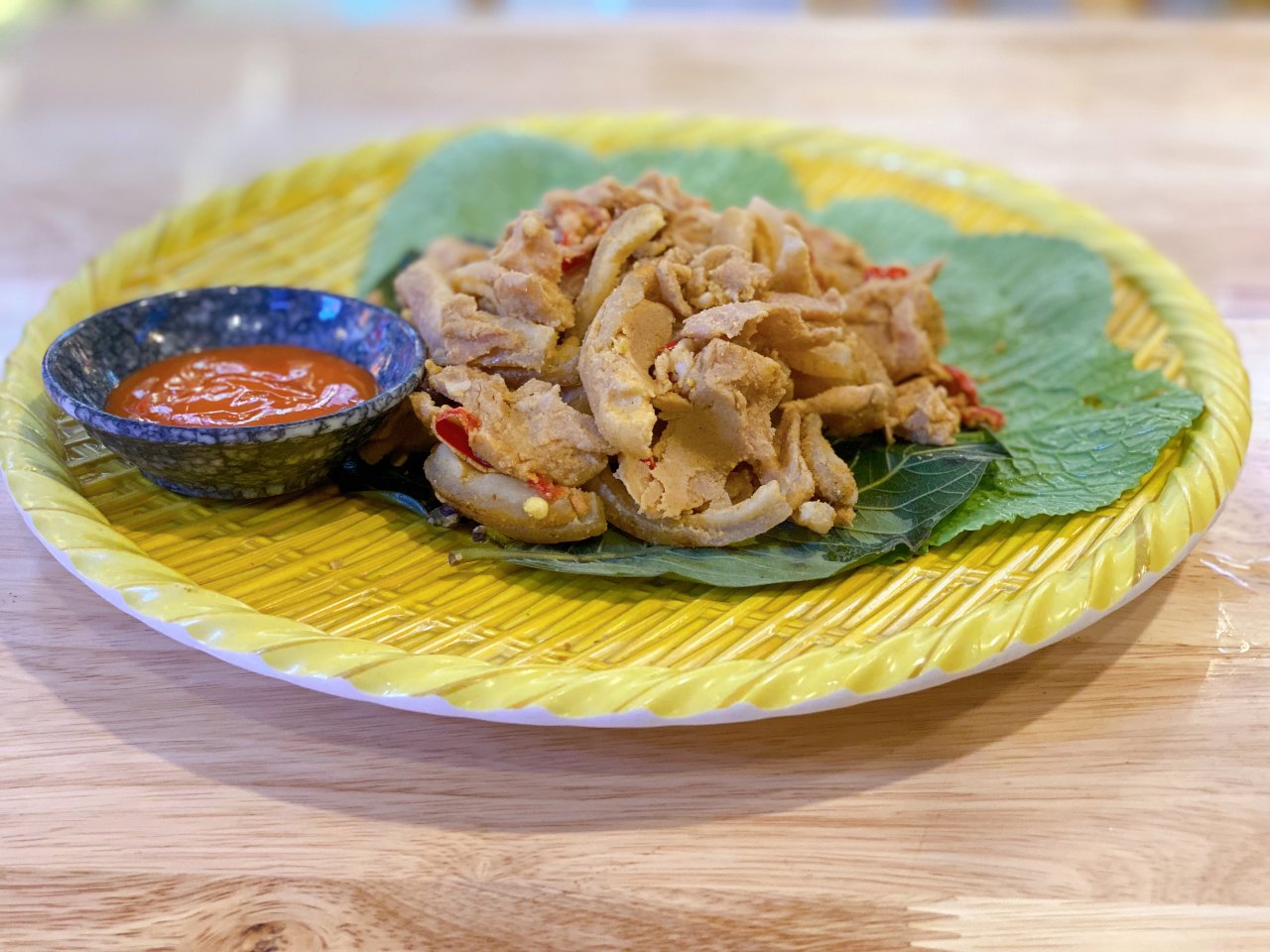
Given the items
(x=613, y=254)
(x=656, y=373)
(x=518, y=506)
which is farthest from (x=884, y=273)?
(x=518, y=506)

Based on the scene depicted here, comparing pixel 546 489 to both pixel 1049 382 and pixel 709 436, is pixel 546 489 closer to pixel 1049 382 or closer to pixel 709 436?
pixel 709 436

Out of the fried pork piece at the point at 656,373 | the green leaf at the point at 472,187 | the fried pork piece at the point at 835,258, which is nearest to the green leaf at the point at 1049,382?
the fried pork piece at the point at 656,373

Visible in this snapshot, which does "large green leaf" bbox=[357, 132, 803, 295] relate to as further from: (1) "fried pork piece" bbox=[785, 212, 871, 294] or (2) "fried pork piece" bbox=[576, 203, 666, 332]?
(2) "fried pork piece" bbox=[576, 203, 666, 332]

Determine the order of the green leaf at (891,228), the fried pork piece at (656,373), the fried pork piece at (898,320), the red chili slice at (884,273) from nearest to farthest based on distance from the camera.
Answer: the fried pork piece at (656,373), the fried pork piece at (898,320), the red chili slice at (884,273), the green leaf at (891,228)

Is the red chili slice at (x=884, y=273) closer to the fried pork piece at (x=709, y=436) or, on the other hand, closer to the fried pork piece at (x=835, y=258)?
the fried pork piece at (x=835, y=258)

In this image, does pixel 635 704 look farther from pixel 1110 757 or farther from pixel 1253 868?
pixel 1253 868

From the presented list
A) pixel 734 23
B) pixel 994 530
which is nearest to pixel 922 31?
pixel 734 23

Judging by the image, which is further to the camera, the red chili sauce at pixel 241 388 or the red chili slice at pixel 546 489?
the red chili sauce at pixel 241 388
